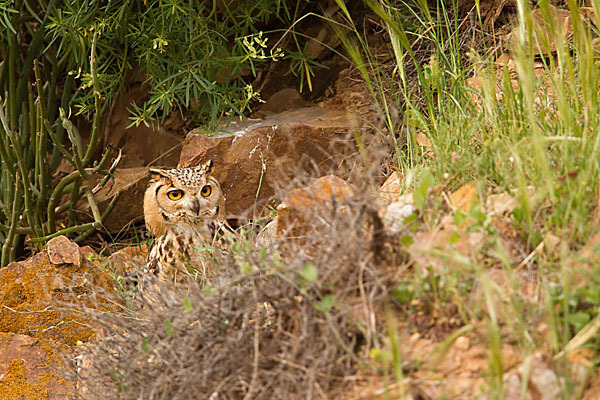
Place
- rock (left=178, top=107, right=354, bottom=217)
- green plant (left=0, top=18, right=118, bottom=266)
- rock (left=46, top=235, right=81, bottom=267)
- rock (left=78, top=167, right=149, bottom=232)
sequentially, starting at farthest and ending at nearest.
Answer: rock (left=78, top=167, right=149, bottom=232) → green plant (left=0, top=18, right=118, bottom=266) → rock (left=178, top=107, right=354, bottom=217) → rock (left=46, top=235, right=81, bottom=267)

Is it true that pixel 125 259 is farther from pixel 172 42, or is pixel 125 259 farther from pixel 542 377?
pixel 542 377

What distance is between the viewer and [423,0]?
8.13ft

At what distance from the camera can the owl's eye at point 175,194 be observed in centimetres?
329

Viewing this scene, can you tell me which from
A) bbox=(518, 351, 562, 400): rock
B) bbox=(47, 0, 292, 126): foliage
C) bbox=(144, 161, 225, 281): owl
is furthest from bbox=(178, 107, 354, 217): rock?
bbox=(518, 351, 562, 400): rock

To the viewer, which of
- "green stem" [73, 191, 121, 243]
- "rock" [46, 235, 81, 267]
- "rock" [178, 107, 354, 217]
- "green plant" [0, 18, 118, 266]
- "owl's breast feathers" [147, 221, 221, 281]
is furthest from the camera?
"green stem" [73, 191, 121, 243]

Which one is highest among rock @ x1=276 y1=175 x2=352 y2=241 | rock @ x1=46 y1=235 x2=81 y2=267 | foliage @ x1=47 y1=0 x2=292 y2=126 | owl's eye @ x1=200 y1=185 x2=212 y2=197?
foliage @ x1=47 y1=0 x2=292 y2=126

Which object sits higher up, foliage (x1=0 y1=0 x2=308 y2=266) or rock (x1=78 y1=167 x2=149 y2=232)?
foliage (x1=0 y1=0 x2=308 y2=266)

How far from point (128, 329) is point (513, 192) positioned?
1.34m

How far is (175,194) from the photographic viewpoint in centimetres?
329

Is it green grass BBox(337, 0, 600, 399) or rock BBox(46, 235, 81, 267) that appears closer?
green grass BBox(337, 0, 600, 399)

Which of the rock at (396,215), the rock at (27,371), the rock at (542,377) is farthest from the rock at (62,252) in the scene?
the rock at (542,377)

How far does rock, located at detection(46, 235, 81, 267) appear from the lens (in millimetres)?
3567

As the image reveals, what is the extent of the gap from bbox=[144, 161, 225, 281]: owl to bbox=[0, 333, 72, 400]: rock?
2.16 feet

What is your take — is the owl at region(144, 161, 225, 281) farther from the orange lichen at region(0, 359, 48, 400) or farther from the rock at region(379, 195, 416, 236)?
the rock at region(379, 195, 416, 236)
